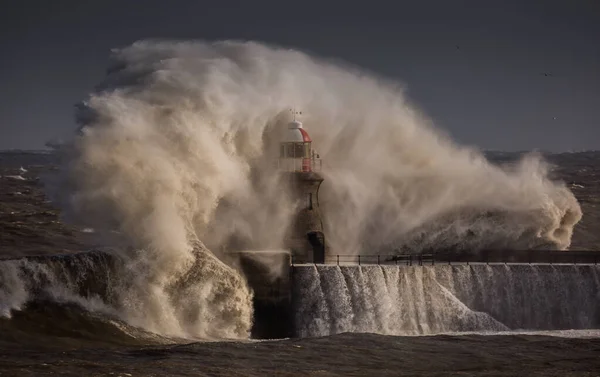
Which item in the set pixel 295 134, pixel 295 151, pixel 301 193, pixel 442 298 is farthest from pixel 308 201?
pixel 442 298

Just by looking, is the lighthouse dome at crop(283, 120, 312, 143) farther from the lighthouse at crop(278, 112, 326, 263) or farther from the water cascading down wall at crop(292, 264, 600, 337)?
the water cascading down wall at crop(292, 264, 600, 337)

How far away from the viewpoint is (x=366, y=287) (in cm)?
2623

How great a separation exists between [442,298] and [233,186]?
6152mm

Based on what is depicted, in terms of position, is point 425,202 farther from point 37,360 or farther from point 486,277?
point 37,360

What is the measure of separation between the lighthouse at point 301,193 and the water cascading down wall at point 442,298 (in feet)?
10.3

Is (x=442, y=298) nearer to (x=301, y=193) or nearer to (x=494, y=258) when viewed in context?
(x=494, y=258)

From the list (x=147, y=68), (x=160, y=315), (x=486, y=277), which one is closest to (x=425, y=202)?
(x=486, y=277)

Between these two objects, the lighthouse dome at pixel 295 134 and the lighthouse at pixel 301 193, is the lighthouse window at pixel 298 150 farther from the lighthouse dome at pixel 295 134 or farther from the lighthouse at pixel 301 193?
the lighthouse dome at pixel 295 134

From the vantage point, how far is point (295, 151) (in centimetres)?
2956

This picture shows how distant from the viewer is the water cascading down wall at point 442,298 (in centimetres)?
2575

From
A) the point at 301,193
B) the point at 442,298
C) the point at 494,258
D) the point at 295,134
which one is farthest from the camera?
the point at 494,258

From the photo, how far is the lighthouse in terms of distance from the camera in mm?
29203

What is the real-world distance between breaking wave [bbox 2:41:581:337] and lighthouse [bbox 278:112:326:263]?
368mm

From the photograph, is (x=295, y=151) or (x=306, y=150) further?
(x=306, y=150)
